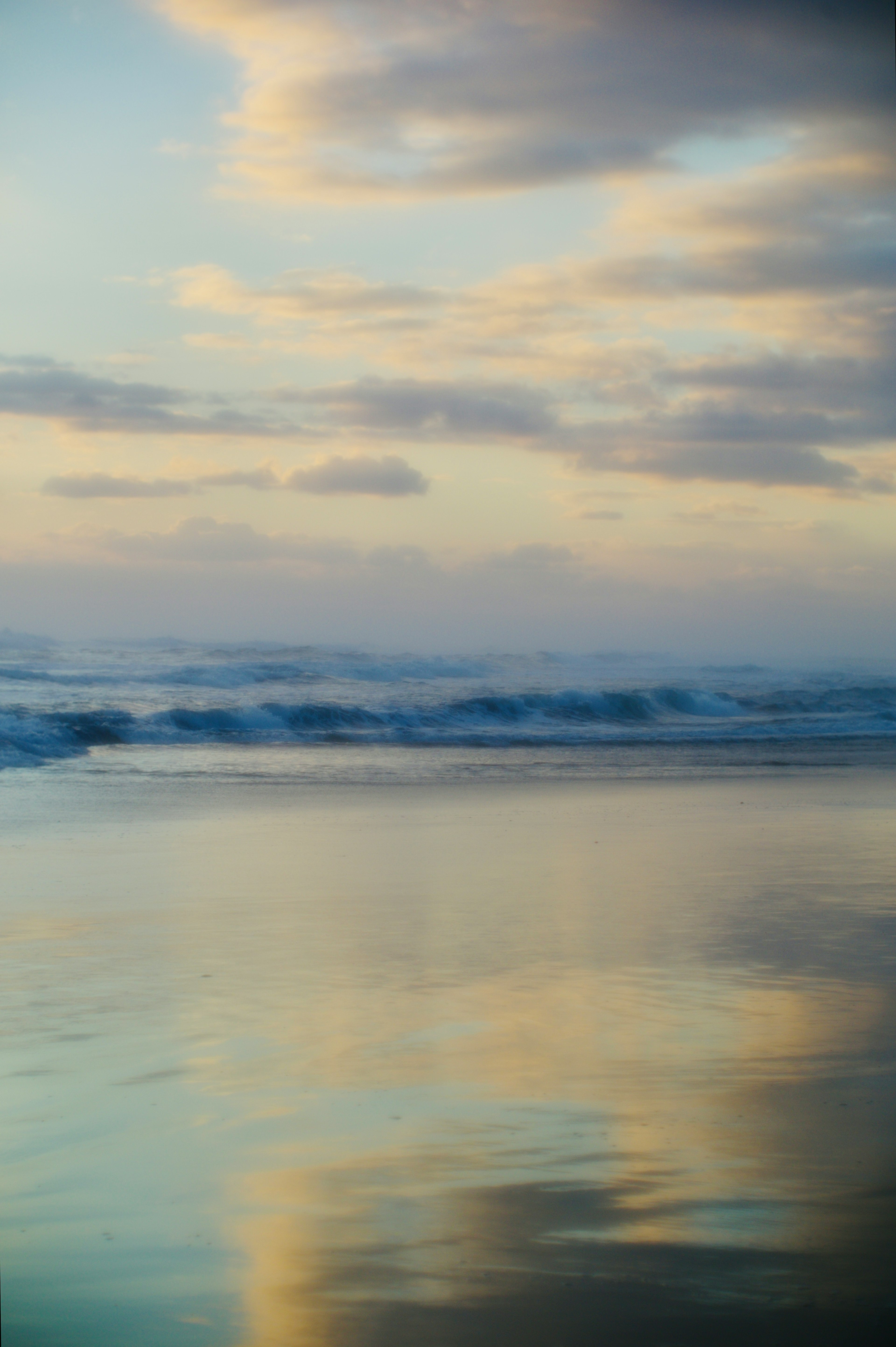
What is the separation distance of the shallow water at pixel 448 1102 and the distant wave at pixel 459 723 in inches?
462

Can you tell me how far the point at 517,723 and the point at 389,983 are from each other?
22079 mm

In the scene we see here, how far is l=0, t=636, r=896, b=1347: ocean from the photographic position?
266cm

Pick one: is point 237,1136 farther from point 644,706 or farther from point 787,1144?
point 644,706

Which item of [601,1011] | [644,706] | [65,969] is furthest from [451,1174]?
[644,706]

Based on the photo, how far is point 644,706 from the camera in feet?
103

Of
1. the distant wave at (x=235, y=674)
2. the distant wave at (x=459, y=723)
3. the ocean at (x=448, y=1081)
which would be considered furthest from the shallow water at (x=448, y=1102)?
the distant wave at (x=235, y=674)

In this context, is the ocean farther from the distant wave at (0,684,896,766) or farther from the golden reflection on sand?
the distant wave at (0,684,896,766)

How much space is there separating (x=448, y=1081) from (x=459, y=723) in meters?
22.2

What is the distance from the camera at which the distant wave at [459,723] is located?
20.8m

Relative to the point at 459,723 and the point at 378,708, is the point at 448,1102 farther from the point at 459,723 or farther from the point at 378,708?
the point at 378,708

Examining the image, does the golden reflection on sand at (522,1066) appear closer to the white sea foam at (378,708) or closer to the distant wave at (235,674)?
the white sea foam at (378,708)

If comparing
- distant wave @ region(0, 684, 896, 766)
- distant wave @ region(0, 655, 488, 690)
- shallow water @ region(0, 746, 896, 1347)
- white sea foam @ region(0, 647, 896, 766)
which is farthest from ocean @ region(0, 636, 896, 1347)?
distant wave @ region(0, 655, 488, 690)

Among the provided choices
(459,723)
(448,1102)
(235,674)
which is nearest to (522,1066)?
(448,1102)

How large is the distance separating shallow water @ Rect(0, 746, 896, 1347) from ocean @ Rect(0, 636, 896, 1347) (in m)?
0.01
